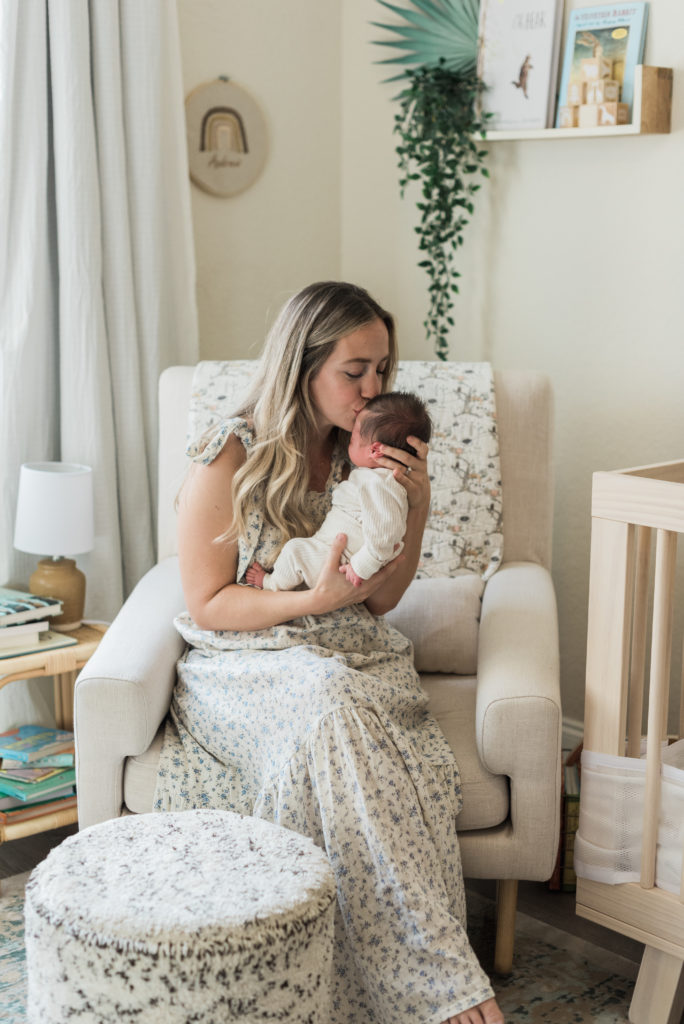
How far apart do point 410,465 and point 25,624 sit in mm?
923

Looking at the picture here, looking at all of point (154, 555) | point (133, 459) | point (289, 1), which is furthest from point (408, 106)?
point (154, 555)

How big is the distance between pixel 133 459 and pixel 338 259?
1065 millimetres

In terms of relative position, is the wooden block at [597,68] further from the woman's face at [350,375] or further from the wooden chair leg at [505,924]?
the wooden chair leg at [505,924]

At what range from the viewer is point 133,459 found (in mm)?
2605

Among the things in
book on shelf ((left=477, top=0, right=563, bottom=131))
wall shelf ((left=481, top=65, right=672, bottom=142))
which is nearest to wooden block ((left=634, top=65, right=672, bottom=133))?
wall shelf ((left=481, top=65, right=672, bottom=142))

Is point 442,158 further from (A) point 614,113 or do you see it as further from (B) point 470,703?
(B) point 470,703

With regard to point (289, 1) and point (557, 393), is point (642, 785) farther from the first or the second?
point (289, 1)

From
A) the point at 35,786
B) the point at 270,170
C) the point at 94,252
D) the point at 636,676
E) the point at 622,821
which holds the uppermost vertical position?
the point at 270,170

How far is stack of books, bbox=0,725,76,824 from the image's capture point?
7.06 ft

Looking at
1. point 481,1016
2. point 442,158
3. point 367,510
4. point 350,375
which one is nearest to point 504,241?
point 442,158

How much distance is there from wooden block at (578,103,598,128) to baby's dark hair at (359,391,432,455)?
1.05 meters

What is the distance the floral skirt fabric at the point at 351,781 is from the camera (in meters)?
1.48

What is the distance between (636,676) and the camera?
1.75m

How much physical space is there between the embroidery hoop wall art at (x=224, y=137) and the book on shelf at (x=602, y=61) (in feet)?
2.98
